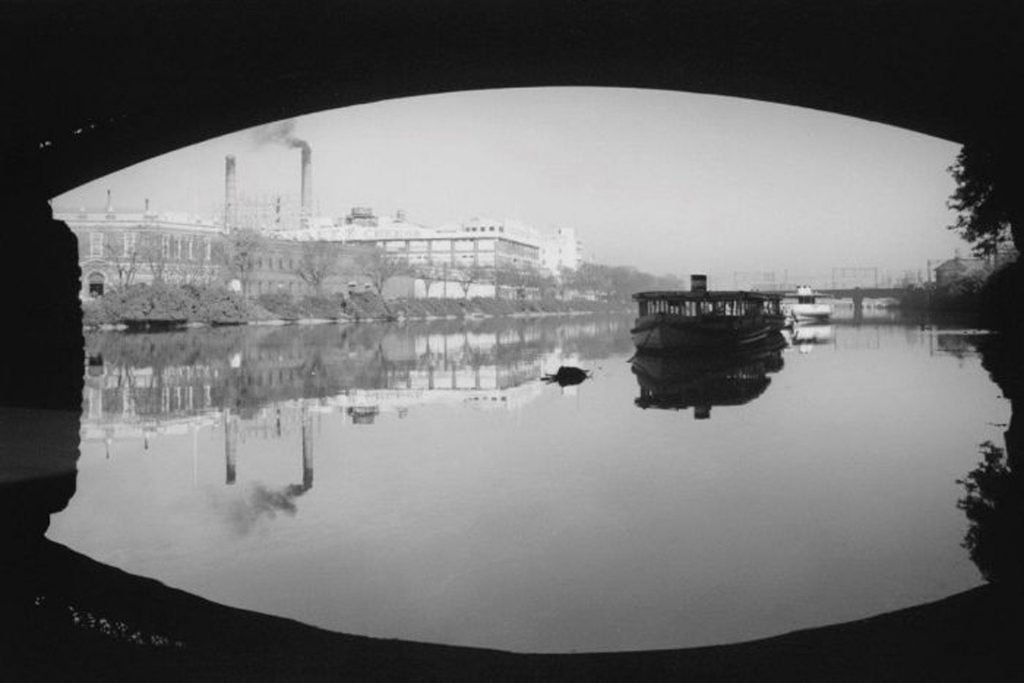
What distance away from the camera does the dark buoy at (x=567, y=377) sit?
997 inches

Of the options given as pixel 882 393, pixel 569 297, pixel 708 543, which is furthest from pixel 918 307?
pixel 708 543

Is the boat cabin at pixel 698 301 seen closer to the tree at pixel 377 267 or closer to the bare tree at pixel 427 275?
the tree at pixel 377 267

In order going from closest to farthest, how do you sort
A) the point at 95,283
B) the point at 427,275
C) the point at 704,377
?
1. the point at 704,377
2. the point at 95,283
3. the point at 427,275

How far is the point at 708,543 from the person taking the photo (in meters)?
8.23

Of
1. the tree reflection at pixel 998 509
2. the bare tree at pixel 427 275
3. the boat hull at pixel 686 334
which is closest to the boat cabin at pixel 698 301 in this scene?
the boat hull at pixel 686 334

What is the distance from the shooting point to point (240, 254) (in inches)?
2899

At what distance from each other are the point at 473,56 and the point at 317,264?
229 feet

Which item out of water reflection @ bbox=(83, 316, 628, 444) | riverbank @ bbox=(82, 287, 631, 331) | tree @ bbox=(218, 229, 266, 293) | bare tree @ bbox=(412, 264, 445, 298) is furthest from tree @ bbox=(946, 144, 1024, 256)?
bare tree @ bbox=(412, 264, 445, 298)

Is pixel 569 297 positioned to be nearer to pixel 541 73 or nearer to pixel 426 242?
pixel 426 242

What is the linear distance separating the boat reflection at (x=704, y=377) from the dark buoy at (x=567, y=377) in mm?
1788

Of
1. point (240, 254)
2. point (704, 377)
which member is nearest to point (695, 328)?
point (704, 377)

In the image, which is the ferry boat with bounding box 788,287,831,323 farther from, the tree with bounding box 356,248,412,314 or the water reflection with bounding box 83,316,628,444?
the water reflection with bounding box 83,316,628,444

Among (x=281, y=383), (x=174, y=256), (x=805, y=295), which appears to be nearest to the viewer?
(x=281, y=383)

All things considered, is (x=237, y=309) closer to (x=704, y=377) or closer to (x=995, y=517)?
(x=704, y=377)
